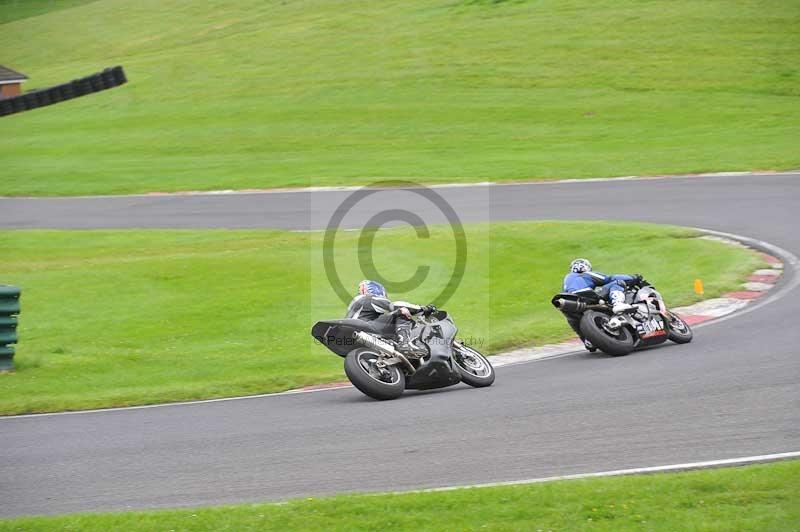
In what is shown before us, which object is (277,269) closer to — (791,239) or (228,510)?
(791,239)

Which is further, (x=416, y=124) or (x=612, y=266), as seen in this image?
(x=416, y=124)

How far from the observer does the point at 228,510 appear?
7.68 metres

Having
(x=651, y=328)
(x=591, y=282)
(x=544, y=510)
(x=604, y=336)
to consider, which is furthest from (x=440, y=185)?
(x=544, y=510)

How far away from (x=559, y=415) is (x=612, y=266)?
31.6 ft

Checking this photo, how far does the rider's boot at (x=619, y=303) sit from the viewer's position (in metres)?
13.7

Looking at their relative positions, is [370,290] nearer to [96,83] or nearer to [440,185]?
[440,185]

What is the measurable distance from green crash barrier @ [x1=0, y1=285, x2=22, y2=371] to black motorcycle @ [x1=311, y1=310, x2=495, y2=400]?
16.4ft

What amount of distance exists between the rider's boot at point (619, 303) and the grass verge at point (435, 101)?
707 inches

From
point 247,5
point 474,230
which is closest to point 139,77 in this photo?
point 247,5

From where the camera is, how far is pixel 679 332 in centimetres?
1402

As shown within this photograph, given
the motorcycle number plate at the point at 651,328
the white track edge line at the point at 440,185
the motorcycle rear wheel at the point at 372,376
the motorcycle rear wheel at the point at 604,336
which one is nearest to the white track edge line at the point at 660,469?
the motorcycle rear wheel at the point at 372,376

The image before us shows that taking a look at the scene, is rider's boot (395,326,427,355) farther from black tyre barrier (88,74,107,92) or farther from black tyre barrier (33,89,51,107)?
black tyre barrier (88,74,107,92)

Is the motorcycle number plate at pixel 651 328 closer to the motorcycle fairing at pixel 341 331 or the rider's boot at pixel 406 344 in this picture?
the rider's boot at pixel 406 344

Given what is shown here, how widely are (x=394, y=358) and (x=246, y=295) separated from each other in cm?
683
